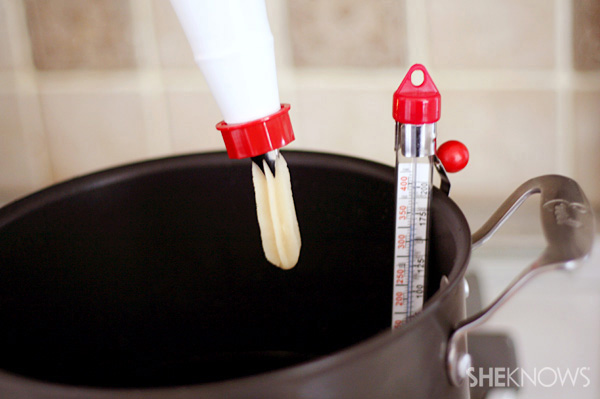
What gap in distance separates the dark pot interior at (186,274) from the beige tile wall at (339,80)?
171 millimetres

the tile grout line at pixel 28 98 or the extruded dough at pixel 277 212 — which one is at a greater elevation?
the tile grout line at pixel 28 98

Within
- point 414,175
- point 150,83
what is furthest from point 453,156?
point 150,83

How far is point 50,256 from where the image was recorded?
1.33 ft

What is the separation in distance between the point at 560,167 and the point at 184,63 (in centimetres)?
35

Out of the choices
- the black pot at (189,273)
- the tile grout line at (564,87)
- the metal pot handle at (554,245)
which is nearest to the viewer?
the metal pot handle at (554,245)

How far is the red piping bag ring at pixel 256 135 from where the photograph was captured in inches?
12.8

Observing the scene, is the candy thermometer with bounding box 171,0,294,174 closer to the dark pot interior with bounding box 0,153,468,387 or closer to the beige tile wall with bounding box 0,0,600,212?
the dark pot interior with bounding box 0,153,468,387

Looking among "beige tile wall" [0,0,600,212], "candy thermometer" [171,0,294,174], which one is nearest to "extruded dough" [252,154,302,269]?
"candy thermometer" [171,0,294,174]

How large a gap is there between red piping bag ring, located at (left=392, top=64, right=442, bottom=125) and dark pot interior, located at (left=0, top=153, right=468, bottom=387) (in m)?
0.05

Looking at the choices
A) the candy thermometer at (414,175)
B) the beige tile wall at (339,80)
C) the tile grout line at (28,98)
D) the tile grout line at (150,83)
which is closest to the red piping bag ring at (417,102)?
the candy thermometer at (414,175)

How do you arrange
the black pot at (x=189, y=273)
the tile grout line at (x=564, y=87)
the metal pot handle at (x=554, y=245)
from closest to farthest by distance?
the metal pot handle at (x=554, y=245) < the black pot at (x=189, y=273) < the tile grout line at (x=564, y=87)

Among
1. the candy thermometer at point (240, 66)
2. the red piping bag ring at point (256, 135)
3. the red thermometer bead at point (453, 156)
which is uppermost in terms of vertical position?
the candy thermometer at point (240, 66)

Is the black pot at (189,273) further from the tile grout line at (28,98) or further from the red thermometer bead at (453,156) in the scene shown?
the tile grout line at (28,98)

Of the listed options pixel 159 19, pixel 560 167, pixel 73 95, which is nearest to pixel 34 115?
pixel 73 95
